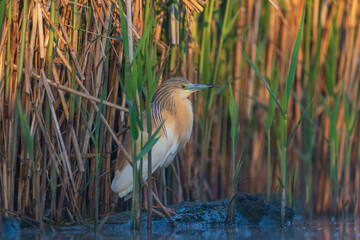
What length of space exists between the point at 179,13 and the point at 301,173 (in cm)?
230

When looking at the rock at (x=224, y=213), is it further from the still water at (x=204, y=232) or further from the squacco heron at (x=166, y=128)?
the squacco heron at (x=166, y=128)

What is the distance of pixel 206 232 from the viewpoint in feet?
13.1

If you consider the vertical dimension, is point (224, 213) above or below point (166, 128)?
below

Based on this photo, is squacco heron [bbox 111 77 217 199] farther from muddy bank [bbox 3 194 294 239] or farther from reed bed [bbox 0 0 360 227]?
muddy bank [bbox 3 194 294 239]

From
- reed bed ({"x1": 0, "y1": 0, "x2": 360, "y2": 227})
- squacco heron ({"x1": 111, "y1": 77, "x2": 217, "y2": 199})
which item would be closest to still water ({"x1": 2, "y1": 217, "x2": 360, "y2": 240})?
reed bed ({"x1": 0, "y1": 0, "x2": 360, "y2": 227})

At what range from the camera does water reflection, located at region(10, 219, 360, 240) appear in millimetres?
3676

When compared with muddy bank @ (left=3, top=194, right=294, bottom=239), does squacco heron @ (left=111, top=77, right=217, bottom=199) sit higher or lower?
higher

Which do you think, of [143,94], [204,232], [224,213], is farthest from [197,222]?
[143,94]

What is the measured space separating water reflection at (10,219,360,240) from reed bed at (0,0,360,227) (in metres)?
0.15

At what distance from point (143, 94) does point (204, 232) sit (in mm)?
1155

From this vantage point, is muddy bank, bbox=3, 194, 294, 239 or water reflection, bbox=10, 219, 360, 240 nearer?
water reflection, bbox=10, 219, 360, 240

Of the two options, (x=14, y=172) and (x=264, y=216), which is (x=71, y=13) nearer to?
(x=14, y=172)

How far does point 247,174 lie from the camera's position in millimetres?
6148

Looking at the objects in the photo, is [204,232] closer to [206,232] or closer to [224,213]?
[206,232]
